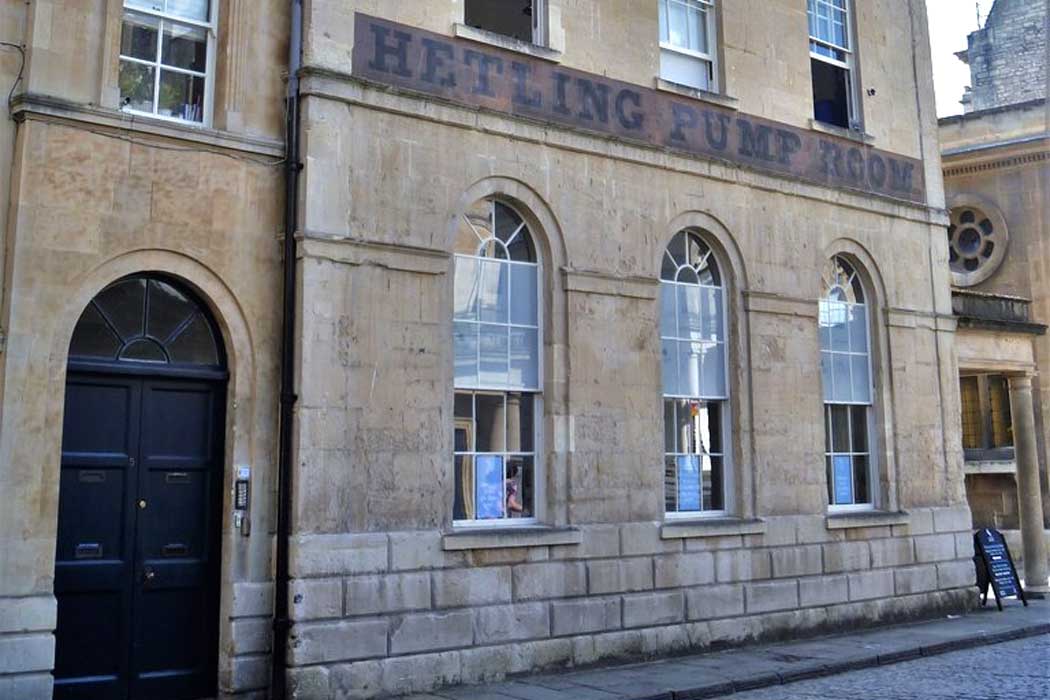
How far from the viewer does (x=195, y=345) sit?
9914 millimetres

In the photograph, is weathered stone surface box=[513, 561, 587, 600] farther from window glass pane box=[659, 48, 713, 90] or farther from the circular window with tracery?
the circular window with tracery

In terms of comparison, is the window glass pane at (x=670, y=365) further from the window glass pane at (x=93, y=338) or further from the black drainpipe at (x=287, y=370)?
the window glass pane at (x=93, y=338)

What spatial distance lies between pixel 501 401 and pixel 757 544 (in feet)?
13.2

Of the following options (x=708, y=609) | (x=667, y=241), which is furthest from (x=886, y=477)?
(x=667, y=241)

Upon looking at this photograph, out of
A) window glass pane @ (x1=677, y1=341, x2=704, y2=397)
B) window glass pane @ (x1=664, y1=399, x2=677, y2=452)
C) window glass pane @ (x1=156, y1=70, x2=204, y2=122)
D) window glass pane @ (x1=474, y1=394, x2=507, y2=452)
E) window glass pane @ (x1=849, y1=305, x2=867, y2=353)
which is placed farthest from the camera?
window glass pane @ (x1=849, y1=305, x2=867, y2=353)

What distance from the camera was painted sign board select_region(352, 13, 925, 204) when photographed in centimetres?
1101

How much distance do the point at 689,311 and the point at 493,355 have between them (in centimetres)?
315

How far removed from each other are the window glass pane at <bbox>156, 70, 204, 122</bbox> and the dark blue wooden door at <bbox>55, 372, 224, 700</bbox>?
8.34 ft

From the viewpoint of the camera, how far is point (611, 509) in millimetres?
12008

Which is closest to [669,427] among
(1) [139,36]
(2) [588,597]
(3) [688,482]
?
(3) [688,482]

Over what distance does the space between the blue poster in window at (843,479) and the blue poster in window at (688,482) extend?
275 cm

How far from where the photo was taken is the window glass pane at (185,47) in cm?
1003

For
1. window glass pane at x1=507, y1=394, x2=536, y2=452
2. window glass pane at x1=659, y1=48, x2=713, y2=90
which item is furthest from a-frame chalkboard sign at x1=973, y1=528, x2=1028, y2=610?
window glass pane at x1=507, y1=394, x2=536, y2=452

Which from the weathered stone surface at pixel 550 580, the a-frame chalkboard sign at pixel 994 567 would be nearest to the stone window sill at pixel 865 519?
the a-frame chalkboard sign at pixel 994 567
